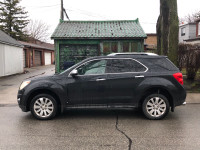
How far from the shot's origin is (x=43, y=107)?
572 centimetres

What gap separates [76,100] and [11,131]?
5.76 feet

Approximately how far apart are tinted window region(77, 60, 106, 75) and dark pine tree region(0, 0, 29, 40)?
32.2 meters

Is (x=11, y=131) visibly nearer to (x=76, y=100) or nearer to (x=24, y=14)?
(x=76, y=100)

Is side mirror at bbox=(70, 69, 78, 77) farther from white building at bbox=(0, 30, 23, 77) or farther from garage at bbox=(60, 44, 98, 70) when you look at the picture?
white building at bbox=(0, 30, 23, 77)

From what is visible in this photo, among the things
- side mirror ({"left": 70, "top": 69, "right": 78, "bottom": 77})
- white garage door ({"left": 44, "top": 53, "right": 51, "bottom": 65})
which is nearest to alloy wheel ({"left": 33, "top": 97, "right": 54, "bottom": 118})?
side mirror ({"left": 70, "top": 69, "right": 78, "bottom": 77})

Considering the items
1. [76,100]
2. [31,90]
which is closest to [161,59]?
[76,100]

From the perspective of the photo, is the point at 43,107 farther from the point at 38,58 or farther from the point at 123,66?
the point at 38,58

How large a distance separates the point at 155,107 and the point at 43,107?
305 cm

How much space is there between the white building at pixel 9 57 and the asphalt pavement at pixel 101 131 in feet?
36.0

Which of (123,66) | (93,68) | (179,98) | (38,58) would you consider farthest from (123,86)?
(38,58)

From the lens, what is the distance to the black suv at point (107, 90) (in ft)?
18.5

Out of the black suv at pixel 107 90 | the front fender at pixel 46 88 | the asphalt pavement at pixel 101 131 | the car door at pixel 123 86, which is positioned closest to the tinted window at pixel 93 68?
the black suv at pixel 107 90

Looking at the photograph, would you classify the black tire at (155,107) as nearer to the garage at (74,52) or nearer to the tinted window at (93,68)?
the tinted window at (93,68)

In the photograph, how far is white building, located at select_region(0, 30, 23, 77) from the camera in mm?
16234
